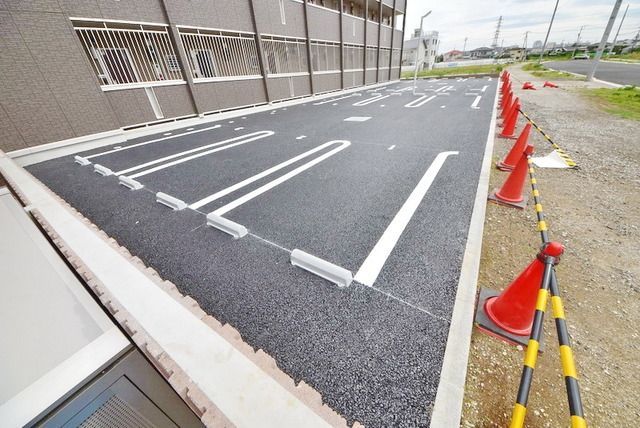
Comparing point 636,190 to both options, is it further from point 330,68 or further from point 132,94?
point 330,68

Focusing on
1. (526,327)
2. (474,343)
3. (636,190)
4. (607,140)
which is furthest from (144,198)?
(607,140)

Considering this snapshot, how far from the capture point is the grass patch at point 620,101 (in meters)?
7.79

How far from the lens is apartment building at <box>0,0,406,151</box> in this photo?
5.66 meters

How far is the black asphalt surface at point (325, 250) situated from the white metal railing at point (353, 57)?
48.8 feet

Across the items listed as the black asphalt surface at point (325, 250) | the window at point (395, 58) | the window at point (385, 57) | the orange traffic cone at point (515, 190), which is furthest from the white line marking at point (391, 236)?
the window at point (395, 58)

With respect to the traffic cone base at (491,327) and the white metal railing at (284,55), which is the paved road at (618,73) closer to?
the white metal railing at (284,55)

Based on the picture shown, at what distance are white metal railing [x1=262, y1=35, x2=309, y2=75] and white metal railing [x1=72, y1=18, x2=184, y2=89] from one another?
14.6ft

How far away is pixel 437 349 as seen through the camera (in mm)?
1623

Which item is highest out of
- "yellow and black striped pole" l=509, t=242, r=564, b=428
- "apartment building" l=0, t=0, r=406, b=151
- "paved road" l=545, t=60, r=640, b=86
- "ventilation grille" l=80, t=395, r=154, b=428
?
"apartment building" l=0, t=0, r=406, b=151

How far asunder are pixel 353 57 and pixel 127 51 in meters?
15.3

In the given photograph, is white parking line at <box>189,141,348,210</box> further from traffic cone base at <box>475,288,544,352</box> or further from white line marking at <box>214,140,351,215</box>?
traffic cone base at <box>475,288,544,352</box>

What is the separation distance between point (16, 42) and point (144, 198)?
5781 millimetres

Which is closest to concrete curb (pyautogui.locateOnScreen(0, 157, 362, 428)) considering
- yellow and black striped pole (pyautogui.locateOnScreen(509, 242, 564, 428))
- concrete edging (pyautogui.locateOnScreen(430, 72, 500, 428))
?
concrete edging (pyautogui.locateOnScreen(430, 72, 500, 428))

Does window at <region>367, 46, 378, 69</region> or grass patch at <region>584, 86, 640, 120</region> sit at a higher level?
window at <region>367, 46, 378, 69</region>
